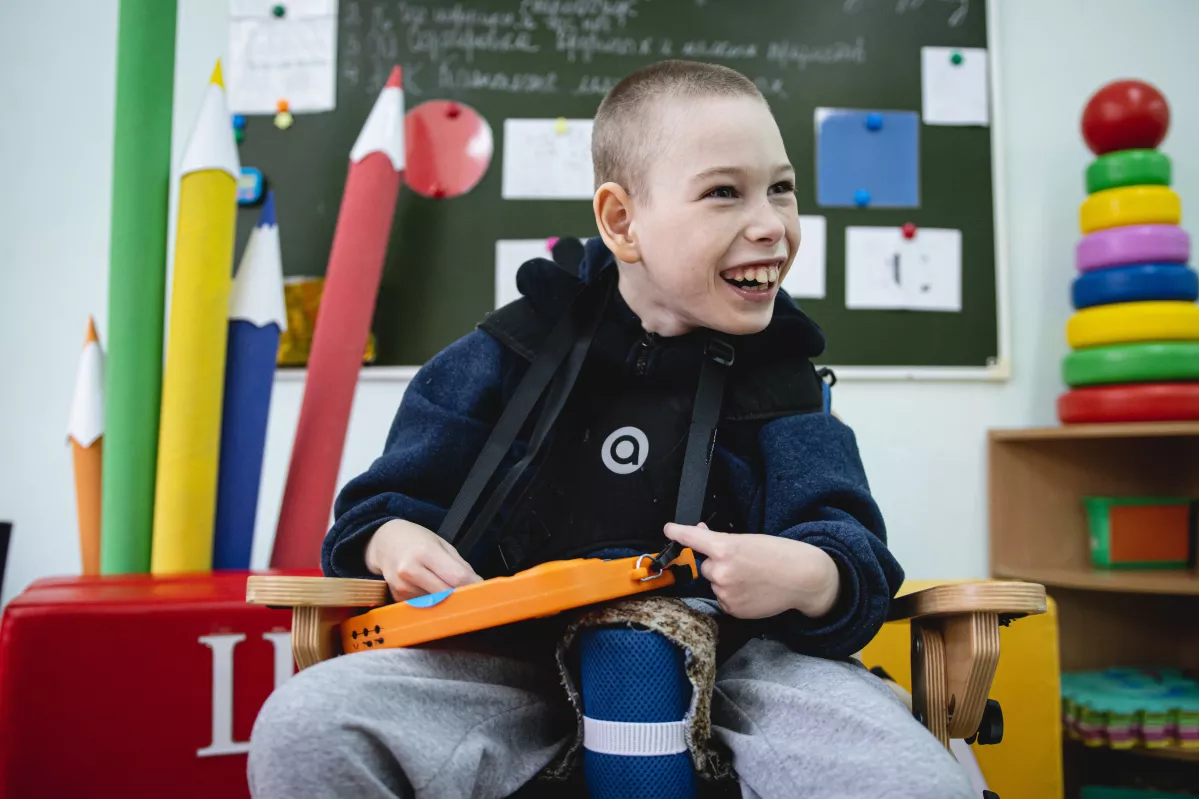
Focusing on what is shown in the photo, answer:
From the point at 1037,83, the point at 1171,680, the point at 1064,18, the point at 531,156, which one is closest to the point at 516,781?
the point at 531,156

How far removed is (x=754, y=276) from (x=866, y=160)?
1208 mm

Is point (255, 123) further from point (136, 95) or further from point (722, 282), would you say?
point (722, 282)

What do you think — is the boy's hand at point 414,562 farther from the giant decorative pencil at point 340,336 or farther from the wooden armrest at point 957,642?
the giant decorative pencil at point 340,336

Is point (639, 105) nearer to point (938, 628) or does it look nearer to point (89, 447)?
point (938, 628)

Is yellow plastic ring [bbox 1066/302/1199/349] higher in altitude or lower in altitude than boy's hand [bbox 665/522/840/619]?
higher

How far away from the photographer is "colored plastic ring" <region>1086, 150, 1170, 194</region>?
1705 millimetres

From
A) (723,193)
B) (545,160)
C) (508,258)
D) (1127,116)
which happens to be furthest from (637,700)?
(1127,116)

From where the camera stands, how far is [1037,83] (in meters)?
1.97

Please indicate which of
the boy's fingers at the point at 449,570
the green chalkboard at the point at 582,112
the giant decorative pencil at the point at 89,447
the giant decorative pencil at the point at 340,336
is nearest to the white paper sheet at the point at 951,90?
the green chalkboard at the point at 582,112

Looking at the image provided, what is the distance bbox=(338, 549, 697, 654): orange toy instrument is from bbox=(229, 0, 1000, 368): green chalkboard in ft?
3.84

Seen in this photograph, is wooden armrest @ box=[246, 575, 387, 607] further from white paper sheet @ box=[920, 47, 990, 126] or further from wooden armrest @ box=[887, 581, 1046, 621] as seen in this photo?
white paper sheet @ box=[920, 47, 990, 126]

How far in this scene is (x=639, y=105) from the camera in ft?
2.97

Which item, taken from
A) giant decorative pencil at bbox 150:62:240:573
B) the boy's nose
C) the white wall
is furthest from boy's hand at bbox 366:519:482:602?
the white wall

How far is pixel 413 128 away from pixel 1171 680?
1883 millimetres
